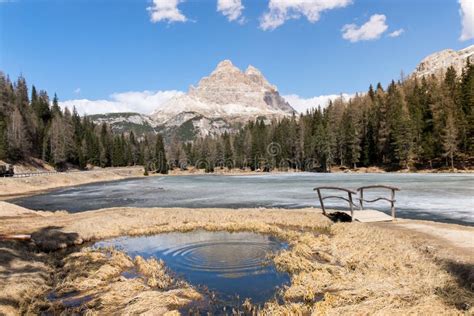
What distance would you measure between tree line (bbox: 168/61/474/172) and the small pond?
8549 cm

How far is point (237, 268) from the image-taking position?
1550 cm

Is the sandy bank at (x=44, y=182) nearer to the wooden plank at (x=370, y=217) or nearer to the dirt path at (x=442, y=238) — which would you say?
the wooden plank at (x=370, y=217)

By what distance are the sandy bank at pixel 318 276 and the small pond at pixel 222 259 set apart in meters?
0.85

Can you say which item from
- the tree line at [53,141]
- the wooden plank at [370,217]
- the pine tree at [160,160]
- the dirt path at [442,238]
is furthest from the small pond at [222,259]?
the pine tree at [160,160]

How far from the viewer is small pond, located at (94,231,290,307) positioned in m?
12.8

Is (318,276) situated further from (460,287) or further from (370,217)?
(370,217)

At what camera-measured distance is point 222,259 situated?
55.8 ft

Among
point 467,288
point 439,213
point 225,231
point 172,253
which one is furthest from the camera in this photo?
point 439,213

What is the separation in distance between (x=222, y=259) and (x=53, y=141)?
5499 inches

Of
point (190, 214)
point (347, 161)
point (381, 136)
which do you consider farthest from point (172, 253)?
point (347, 161)

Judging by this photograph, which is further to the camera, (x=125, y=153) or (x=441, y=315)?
(x=125, y=153)

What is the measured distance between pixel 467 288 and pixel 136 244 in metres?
16.9

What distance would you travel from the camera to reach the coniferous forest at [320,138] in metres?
96.8

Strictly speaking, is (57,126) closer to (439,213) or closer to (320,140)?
(320,140)
